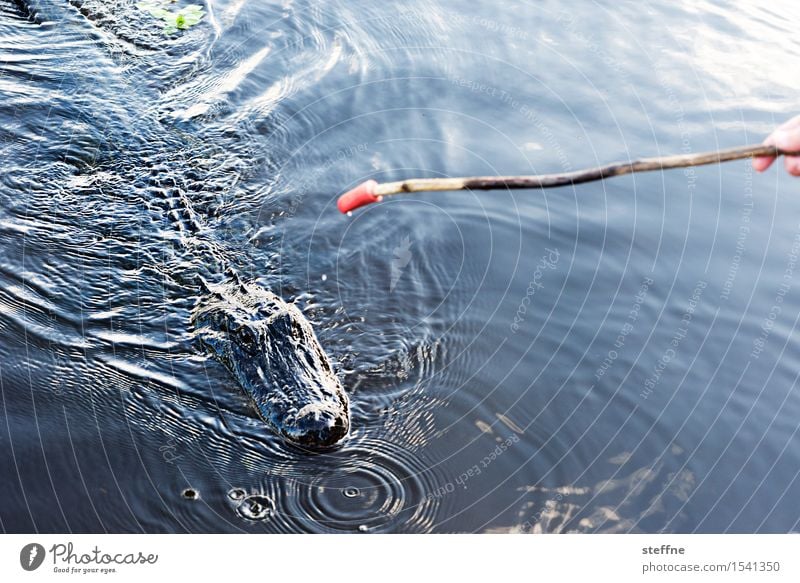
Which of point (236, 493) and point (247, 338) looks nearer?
point (236, 493)

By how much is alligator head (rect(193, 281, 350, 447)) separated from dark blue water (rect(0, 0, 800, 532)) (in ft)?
0.35

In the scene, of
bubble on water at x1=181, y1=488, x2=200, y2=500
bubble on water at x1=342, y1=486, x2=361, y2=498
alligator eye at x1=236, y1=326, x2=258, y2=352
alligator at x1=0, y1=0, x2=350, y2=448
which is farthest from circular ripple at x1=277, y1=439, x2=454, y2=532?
alligator eye at x1=236, y1=326, x2=258, y2=352

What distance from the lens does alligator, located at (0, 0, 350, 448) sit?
175 inches

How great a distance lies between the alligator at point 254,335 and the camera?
444cm

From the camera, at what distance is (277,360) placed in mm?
4801

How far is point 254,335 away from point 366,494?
1303 mm

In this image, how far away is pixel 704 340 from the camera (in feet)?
17.1

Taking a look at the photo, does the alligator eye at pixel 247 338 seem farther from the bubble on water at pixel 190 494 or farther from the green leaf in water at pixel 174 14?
the green leaf in water at pixel 174 14

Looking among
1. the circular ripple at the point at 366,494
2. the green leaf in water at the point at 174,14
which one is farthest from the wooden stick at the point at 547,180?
the green leaf in water at the point at 174,14

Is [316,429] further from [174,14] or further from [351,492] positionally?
[174,14]

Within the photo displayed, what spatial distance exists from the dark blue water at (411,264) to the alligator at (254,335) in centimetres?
5

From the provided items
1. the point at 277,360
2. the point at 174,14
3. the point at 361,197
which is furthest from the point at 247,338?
the point at 174,14

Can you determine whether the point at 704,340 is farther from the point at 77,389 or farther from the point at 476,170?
the point at 77,389
